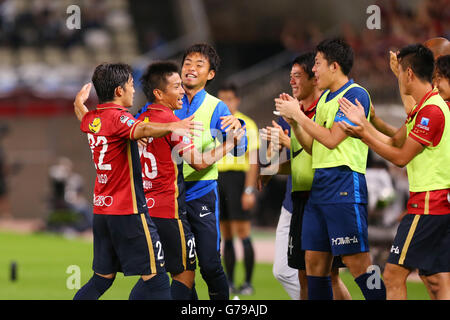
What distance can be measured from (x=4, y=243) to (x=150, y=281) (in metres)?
11.4

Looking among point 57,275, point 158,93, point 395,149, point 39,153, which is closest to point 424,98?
point 395,149

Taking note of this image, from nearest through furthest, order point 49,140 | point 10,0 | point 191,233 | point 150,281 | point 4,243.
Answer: point 150,281 < point 191,233 < point 4,243 < point 49,140 < point 10,0

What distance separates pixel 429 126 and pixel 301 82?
5.06 feet

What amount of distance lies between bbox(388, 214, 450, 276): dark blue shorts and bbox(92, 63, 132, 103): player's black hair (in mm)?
2412

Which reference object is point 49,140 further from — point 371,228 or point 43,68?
point 371,228

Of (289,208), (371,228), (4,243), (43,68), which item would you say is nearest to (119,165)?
(289,208)

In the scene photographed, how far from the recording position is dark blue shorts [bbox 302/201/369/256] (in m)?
6.14

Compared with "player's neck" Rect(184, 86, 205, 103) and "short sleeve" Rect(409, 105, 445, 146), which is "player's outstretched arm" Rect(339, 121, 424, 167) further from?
"player's neck" Rect(184, 86, 205, 103)

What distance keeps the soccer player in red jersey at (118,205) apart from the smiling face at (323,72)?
5.05 feet

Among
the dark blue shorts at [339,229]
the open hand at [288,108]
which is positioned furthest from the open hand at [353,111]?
the dark blue shorts at [339,229]

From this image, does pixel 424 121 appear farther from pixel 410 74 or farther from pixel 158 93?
pixel 158 93

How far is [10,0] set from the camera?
26.1m

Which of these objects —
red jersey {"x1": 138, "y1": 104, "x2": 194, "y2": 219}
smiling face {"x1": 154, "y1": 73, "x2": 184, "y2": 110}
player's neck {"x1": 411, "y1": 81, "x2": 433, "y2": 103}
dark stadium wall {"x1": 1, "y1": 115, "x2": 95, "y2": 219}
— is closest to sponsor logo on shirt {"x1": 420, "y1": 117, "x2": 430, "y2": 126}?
player's neck {"x1": 411, "y1": 81, "x2": 433, "y2": 103}

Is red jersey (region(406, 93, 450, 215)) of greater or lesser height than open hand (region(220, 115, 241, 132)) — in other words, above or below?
below
